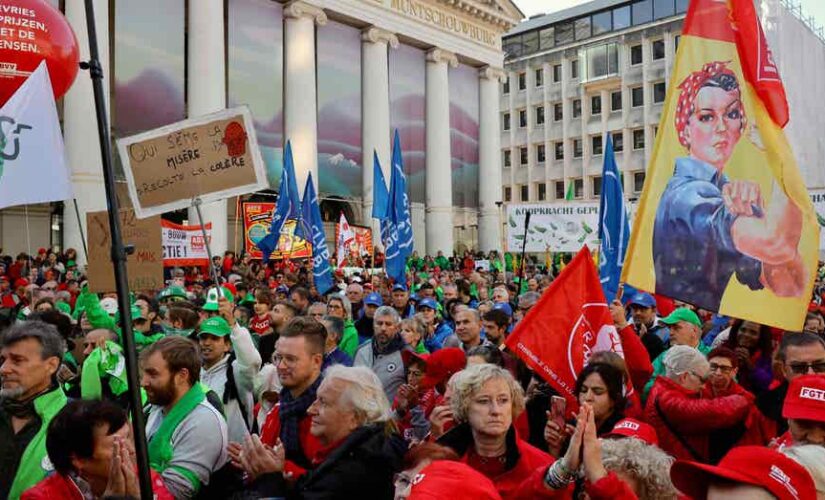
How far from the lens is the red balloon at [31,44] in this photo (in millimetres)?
7043

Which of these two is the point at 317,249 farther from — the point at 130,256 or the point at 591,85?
the point at 591,85

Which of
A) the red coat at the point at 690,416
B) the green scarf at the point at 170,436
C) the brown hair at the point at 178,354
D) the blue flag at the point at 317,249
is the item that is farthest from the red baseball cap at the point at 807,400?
the blue flag at the point at 317,249

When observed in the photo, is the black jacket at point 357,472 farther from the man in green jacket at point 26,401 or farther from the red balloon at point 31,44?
the red balloon at point 31,44

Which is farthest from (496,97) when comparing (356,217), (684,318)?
(684,318)

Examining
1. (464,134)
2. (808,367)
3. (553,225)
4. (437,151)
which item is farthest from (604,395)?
(464,134)

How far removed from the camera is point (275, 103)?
26.6 m

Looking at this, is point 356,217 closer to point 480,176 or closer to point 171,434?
point 480,176

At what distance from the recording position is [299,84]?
2698cm

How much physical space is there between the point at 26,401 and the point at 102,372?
1219 millimetres

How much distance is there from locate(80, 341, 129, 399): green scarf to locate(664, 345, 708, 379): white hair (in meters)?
3.07

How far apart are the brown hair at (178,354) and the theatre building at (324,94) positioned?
15.0 m

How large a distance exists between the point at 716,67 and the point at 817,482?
3.47m

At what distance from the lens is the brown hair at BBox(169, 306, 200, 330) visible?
6746 millimetres

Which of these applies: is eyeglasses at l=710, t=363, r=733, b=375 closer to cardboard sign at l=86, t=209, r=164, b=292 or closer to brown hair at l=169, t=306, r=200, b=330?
brown hair at l=169, t=306, r=200, b=330
